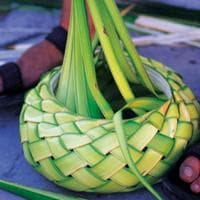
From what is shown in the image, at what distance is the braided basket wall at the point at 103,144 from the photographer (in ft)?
3.28

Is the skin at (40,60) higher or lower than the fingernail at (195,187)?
higher

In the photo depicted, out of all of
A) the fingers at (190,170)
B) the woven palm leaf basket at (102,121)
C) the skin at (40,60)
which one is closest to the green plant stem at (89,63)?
the woven palm leaf basket at (102,121)

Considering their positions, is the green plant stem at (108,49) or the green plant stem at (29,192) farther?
the green plant stem at (108,49)

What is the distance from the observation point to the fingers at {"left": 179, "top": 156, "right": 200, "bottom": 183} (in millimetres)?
1007

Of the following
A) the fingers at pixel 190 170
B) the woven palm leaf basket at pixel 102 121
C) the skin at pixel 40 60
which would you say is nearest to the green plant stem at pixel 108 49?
the woven palm leaf basket at pixel 102 121

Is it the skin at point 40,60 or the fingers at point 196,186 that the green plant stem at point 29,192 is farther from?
the skin at point 40,60

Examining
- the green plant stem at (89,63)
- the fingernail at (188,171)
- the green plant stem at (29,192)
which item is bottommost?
the fingernail at (188,171)

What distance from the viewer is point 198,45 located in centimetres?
182

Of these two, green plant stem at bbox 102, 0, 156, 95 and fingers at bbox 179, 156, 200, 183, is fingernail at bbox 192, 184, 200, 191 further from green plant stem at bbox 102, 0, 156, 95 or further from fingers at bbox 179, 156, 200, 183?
green plant stem at bbox 102, 0, 156, 95

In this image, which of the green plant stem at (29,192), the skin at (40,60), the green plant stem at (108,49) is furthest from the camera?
the skin at (40,60)

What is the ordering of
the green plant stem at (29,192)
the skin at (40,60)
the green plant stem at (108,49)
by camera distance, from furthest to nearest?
1. the skin at (40,60)
2. the green plant stem at (108,49)
3. the green plant stem at (29,192)

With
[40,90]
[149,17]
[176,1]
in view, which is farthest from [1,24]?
[40,90]

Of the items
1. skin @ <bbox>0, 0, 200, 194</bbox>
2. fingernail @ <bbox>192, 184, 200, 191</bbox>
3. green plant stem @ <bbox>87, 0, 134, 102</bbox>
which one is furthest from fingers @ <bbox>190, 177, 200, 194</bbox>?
skin @ <bbox>0, 0, 200, 194</bbox>

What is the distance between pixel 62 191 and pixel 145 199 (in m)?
0.18
